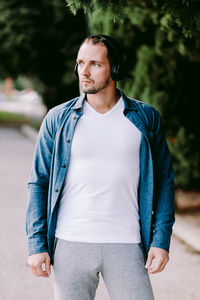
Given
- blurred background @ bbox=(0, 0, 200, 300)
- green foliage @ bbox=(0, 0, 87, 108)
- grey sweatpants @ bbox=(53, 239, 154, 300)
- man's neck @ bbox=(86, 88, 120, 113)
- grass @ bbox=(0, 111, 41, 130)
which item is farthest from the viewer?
grass @ bbox=(0, 111, 41, 130)

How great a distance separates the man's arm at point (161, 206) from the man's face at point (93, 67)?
0.36m

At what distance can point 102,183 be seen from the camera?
7.48 feet

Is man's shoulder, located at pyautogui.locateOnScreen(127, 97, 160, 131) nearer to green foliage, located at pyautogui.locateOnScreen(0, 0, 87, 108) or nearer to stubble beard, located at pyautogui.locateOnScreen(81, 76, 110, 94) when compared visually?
stubble beard, located at pyautogui.locateOnScreen(81, 76, 110, 94)

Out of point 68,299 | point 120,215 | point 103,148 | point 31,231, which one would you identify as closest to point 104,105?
point 103,148

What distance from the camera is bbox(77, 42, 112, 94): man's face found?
2316 mm

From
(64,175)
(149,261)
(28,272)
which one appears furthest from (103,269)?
(28,272)

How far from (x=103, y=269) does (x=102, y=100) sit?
32.0 inches

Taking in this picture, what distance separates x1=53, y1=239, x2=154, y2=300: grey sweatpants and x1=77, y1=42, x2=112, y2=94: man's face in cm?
75

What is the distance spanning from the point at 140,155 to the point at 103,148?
0.20 metres

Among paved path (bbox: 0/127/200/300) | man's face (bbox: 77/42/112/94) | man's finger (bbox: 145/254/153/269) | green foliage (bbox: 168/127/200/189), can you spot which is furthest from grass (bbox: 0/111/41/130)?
man's finger (bbox: 145/254/153/269)

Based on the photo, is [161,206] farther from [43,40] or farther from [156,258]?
[43,40]

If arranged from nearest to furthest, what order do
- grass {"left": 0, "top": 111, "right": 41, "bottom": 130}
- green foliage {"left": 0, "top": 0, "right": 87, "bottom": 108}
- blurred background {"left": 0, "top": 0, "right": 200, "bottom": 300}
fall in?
blurred background {"left": 0, "top": 0, "right": 200, "bottom": 300}
green foliage {"left": 0, "top": 0, "right": 87, "bottom": 108}
grass {"left": 0, "top": 111, "right": 41, "bottom": 130}

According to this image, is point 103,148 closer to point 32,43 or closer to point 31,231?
point 31,231

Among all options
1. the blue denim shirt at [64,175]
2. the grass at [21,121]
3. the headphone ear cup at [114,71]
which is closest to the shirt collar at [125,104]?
the blue denim shirt at [64,175]
